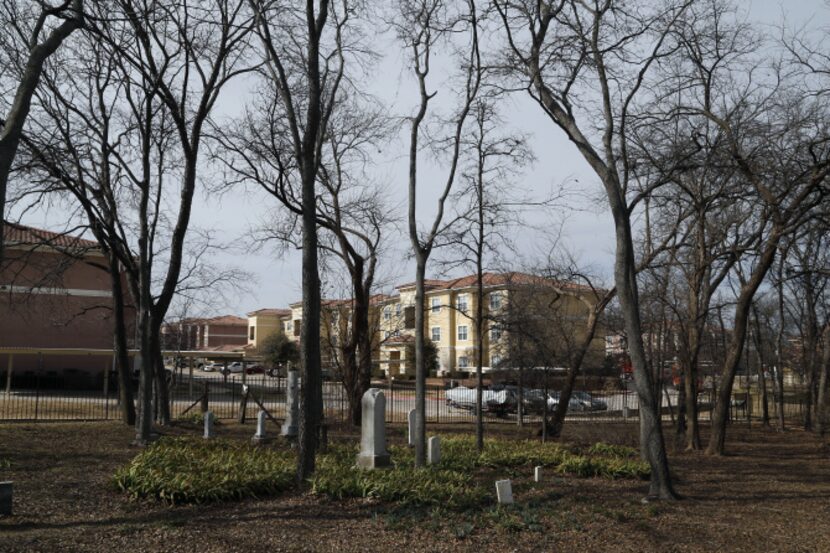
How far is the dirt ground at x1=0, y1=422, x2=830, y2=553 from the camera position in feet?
26.1

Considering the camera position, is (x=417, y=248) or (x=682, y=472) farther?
(x=682, y=472)

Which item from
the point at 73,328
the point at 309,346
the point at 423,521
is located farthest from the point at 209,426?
the point at 73,328

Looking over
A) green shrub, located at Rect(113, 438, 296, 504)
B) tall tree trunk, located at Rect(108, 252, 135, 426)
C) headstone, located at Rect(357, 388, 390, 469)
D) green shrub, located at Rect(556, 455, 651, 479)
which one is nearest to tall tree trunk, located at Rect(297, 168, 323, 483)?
green shrub, located at Rect(113, 438, 296, 504)

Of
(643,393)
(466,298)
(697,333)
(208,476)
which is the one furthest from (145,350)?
(466,298)

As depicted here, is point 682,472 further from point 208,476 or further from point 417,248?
point 208,476

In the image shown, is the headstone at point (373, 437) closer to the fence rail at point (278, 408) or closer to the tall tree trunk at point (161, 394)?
the fence rail at point (278, 408)

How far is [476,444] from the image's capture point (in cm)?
1644

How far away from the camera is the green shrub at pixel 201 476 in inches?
385

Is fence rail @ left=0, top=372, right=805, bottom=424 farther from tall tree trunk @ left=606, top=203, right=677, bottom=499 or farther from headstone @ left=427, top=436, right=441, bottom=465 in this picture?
tall tree trunk @ left=606, top=203, right=677, bottom=499

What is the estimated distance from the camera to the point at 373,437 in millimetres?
12383

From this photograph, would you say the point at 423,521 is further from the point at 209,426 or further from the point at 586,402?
the point at 586,402

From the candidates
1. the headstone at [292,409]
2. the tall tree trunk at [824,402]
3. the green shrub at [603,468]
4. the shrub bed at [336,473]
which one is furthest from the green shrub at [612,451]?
the tall tree trunk at [824,402]

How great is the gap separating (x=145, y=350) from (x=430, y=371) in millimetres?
45697

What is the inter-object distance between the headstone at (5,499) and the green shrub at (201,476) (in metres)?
1.61
